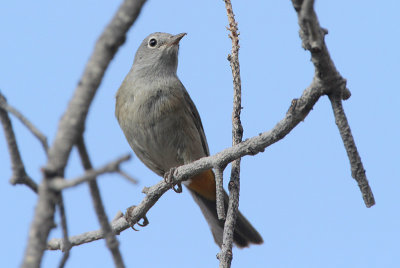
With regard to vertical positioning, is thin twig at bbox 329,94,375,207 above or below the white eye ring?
below

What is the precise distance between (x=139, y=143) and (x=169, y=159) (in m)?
0.52

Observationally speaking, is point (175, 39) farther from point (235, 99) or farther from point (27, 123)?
point (27, 123)

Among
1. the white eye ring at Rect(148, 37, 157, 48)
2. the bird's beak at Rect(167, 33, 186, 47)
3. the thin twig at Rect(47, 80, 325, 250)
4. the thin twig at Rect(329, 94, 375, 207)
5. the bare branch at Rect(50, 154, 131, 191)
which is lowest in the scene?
the bare branch at Rect(50, 154, 131, 191)

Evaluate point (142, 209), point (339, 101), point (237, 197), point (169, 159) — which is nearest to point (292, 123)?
point (339, 101)

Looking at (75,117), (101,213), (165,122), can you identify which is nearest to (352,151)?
(101,213)

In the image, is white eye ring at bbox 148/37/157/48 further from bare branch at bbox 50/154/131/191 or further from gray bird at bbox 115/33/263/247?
bare branch at bbox 50/154/131/191

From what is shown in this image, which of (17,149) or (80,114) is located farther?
(17,149)

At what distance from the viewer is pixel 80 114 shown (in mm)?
1996

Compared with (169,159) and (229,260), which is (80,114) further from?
(169,159)

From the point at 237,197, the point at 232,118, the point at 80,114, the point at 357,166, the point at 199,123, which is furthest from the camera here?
the point at 199,123

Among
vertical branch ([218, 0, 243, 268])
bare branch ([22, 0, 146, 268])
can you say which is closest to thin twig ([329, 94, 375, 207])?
bare branch ([22, 0, 146, 268])

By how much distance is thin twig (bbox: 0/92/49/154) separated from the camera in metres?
2.27

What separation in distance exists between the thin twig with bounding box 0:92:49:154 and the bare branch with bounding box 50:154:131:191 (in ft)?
1.04

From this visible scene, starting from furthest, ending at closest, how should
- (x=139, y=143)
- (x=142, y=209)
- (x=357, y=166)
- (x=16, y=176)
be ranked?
(x=139, y=143) < (x=142, y=209) < (x=357, y=166) < (x=16, y=176)
